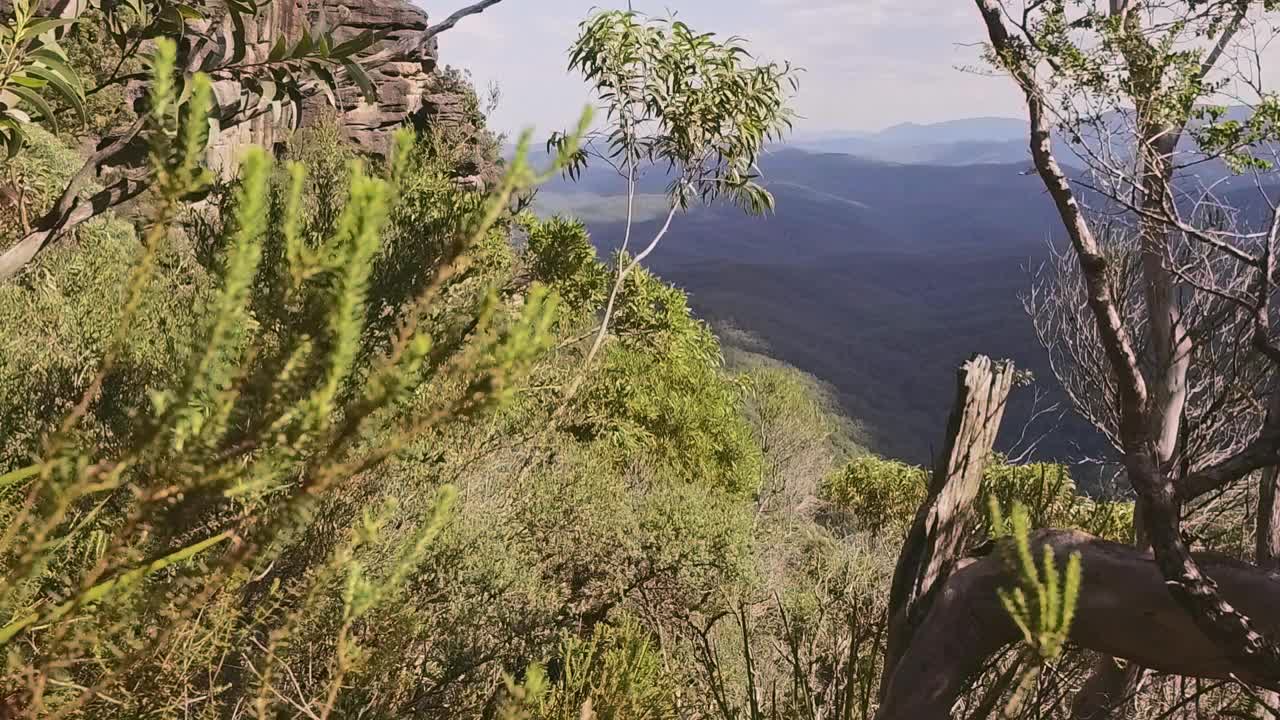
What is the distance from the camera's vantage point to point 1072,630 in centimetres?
243

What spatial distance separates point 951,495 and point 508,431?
686 centimetres

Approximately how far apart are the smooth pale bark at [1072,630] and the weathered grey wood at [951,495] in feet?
0.37

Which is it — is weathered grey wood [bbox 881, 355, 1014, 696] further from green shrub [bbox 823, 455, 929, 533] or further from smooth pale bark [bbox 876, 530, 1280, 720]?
green shrub [bbox 823, 455, 929, 533]

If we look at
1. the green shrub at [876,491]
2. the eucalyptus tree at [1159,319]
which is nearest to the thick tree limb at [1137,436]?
the eucalyptus tree at [1159,319]

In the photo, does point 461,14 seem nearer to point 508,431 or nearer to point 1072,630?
point 1072,630

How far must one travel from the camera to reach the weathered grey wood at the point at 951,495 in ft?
8.43

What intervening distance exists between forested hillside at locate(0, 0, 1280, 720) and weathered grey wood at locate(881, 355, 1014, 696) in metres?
0.01

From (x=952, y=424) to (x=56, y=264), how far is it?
7407mm

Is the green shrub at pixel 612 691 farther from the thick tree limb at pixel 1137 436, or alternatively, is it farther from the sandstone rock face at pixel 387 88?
the sandstone rock face at pixel 387 88

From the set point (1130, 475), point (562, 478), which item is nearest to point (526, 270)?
point (562, 478)

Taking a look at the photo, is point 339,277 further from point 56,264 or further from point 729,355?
point 729,355

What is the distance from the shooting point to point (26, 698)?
1.00 m

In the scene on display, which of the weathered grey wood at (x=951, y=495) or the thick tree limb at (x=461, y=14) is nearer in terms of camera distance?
the thick tree limb at (x=461, y=14)

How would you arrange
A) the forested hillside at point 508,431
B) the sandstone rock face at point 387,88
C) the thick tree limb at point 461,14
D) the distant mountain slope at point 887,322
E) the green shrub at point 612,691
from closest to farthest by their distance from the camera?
the forested hillside at point 508,431 < the thick tree limb at point 461,14 < the green shrub at point 612,691 < the sandstone rock face at point 387,88 < the distant mountain slope at point 887,322
